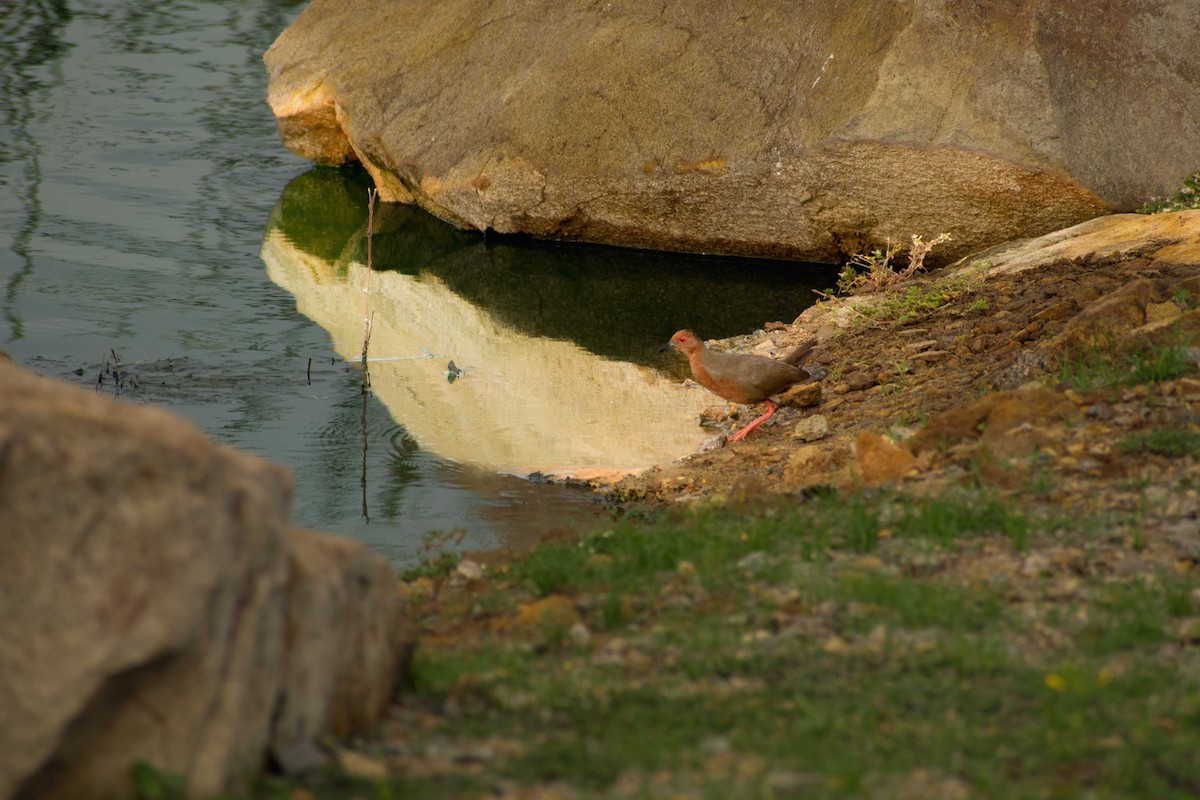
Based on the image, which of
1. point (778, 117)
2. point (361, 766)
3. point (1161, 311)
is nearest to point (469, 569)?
point (361, 766)

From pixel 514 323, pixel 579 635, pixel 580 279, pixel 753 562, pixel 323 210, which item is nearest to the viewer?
pixel 579 635

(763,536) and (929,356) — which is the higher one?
(763,536)

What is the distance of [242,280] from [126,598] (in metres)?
8.96

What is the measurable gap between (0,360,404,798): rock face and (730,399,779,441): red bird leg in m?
4.75

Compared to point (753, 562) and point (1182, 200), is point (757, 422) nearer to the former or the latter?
point (753, 562)

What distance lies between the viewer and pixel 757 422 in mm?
7660

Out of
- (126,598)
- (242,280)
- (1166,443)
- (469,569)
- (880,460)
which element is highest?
(126,598)

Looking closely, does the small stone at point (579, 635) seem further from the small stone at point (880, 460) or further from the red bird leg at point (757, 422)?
the red bird leg at point (757, 422)

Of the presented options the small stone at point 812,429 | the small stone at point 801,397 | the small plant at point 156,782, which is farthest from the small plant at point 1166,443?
the small plant at point 156,782

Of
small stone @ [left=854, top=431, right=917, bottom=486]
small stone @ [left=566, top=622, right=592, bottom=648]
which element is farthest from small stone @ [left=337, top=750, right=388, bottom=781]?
small stone @ [left=854, top=431, right=917, bottom=486]

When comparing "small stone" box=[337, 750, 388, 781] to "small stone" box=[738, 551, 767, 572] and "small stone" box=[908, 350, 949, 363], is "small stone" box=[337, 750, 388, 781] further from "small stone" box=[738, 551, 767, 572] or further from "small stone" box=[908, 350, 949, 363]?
"small stone" box=[908, 350, 949, 363]

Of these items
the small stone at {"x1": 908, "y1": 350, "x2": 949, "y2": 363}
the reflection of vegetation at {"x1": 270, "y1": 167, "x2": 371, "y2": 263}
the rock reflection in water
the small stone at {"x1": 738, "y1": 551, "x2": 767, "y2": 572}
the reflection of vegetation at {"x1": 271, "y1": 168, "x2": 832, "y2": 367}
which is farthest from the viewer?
the reflection of vegetation at {"x1": 270, "y1": 167, "x2": 371, "y2": 263}

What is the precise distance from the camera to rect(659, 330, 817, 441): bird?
7668 millimetres

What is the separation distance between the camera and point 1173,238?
8.66m
